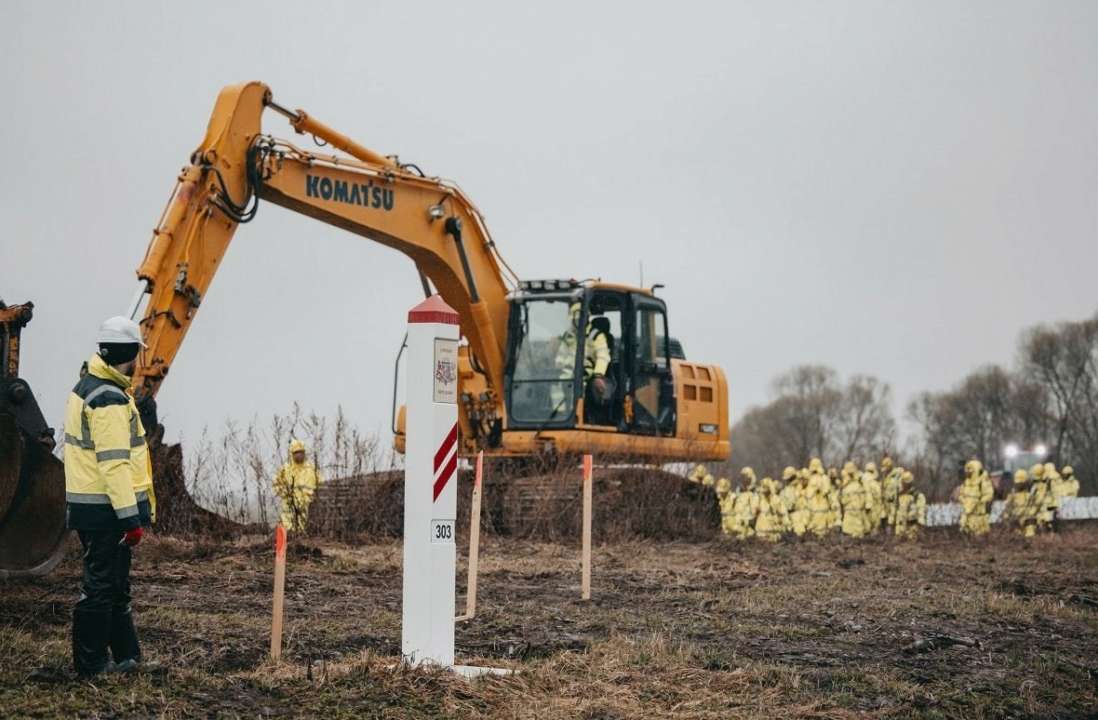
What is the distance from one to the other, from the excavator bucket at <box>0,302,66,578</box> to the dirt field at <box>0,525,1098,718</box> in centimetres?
28

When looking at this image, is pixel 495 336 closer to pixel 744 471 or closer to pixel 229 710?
pixel 744 471

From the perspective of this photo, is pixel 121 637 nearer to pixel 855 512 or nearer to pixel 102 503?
pixel 102 503

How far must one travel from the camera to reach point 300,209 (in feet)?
56.0

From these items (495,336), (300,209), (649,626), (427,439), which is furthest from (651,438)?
(427,439)

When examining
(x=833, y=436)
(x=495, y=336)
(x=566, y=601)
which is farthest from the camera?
(x=833, y=436)

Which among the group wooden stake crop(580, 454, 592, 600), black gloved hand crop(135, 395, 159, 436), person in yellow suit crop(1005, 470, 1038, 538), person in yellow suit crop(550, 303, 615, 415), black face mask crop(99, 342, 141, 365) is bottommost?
wooden stake crop(580, 454, 592, 600)

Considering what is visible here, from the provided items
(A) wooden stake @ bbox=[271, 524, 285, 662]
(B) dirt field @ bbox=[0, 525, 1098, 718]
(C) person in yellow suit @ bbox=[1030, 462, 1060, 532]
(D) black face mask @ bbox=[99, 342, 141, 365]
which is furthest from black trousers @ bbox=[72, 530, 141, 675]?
(C) person in yellow suit @ bbox=[1030, 462, 1060, 532]

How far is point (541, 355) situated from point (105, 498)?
12.6m

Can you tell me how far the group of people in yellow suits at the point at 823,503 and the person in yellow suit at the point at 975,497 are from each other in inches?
46.4

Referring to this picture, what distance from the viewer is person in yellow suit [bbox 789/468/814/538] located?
29.2 m

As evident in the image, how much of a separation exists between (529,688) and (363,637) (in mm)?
2127

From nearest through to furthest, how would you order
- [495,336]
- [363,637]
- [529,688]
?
[529,688] → [363,637] → [495,336]

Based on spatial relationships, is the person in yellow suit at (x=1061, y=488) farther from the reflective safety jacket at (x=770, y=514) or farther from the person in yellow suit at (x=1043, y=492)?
the reflective safety jacket at (x=770, y=514)

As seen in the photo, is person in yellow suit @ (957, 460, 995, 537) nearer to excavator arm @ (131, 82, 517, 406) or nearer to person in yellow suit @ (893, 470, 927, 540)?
person in yellow suit @ (893, 470, 927, 540)
